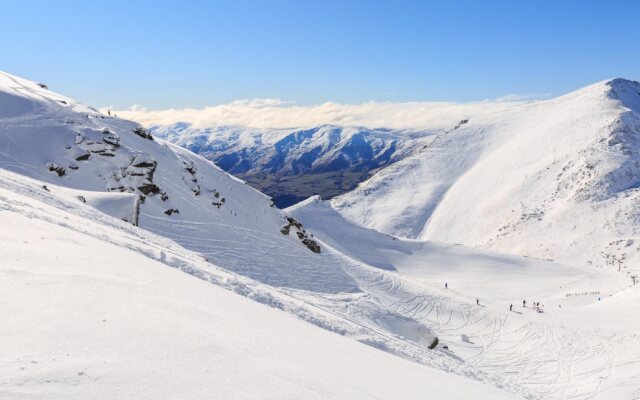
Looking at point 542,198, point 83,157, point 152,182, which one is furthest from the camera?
point 542,198

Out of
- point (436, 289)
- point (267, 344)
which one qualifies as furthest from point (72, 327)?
point (436, 289)

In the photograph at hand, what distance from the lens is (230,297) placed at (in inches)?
503

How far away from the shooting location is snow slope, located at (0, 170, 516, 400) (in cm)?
478

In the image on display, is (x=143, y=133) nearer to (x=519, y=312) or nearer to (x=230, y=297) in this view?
(x=519, y=312)

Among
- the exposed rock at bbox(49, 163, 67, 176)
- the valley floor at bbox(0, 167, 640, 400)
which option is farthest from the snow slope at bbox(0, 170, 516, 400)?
the exposed rock at bbox(49, 163, 67, 176)

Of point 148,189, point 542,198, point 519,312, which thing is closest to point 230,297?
point 148,189

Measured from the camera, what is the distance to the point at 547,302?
176 ft

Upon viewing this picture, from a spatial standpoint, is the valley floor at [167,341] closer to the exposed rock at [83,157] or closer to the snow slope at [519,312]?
the snow slope at [519,312]

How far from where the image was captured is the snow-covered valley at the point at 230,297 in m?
5.61

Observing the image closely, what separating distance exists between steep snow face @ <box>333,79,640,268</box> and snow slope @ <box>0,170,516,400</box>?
106 meters

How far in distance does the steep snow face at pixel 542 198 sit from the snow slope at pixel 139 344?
106 metres

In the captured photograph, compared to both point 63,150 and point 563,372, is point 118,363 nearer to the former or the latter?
point 563,372

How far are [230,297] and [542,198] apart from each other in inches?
6029

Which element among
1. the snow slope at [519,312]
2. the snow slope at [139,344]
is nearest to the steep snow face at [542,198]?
the snow slope at [519,312]
